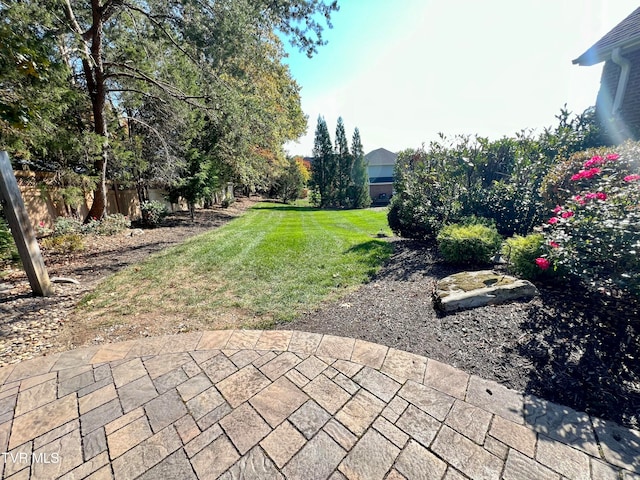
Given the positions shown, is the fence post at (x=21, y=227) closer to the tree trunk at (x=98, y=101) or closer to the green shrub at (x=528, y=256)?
the tree trunk at (x=98, y=101)

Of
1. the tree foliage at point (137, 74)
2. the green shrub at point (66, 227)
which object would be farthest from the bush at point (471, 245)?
the green shrub at point (66, 227)

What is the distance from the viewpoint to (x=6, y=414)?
5.97ft

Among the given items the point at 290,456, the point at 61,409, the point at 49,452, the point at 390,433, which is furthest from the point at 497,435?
the point at 61,409

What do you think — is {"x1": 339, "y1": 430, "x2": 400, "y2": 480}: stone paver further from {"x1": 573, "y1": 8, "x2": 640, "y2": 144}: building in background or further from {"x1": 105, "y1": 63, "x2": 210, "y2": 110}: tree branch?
{"x1": 105, "y1": 63, "x2": 210, "y2": 110}: tree branch

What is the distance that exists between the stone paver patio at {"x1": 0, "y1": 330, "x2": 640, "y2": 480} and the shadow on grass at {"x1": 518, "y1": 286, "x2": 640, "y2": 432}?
15 cm

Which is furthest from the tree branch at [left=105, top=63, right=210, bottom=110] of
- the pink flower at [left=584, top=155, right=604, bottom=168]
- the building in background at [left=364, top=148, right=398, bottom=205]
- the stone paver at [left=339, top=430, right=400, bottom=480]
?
the building in background at [left=364, top=148, right=398, bottom=205]

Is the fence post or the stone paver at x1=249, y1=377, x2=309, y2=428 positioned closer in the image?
the stone paver at x1=249, y1=377, x2=309, y2=428

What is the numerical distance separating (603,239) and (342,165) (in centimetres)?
2298

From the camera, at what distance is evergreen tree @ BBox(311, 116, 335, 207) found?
79.6 ft

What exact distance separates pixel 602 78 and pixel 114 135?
13.9 metres

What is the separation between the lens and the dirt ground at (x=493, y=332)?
6.28 ft

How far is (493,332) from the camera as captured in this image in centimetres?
251

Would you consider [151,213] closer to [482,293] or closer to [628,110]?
[482,293]

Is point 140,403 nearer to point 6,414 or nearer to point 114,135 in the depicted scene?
point 6,414
